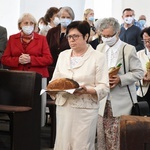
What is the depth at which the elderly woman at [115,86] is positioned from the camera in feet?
13.6

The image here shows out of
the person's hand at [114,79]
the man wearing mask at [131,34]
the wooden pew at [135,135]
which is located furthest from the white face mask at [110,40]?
the man wearing mask at [131,34]

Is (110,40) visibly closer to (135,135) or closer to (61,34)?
(61,34)

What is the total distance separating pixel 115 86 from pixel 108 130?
1.51ft

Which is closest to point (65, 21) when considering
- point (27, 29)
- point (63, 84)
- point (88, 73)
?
point (27, 29)

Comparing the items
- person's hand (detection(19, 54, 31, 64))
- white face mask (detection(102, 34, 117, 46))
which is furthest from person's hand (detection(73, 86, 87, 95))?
person's hand (detection(19, 54, 31, 64))

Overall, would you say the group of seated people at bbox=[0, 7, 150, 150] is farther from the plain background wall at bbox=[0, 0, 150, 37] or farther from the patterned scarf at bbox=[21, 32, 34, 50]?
the plain background wall at bbox=[0, 0, 150, 37]

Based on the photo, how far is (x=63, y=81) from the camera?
3.53m

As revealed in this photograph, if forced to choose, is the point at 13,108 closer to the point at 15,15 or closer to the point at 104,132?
the point at 104,132

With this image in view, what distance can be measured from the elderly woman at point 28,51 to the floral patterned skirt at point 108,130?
1.52 meters

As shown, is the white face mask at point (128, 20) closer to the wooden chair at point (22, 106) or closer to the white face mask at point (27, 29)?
the white face mask at point (27, 29)

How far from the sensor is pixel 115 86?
423 centimetres

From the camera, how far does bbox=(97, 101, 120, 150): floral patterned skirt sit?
4223mm

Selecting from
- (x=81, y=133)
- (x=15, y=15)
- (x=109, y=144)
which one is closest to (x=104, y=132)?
(x=109, y=144)

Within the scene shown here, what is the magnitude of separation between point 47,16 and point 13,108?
2422mm
